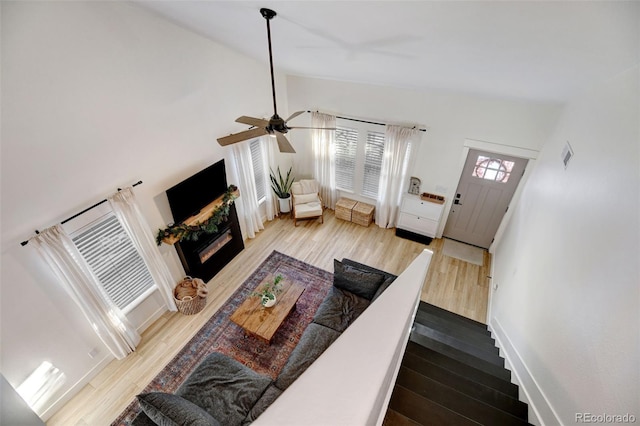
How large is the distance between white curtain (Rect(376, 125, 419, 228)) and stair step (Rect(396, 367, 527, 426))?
409 centimetres

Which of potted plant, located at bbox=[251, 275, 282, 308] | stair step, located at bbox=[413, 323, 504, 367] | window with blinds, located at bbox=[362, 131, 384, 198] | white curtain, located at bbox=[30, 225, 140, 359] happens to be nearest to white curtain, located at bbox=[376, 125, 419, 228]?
→ window with blinds, located at bbox=[362, 131, 384, 198]

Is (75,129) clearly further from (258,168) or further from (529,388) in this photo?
(529,388)

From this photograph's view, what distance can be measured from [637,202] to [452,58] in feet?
5.96

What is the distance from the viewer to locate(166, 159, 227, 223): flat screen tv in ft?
13.2

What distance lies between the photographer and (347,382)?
3.96ft

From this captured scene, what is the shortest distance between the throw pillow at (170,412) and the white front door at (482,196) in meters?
5.32

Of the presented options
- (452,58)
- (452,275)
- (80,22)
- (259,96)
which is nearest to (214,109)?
(259,96)

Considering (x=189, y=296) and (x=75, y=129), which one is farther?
(x=189, y=296)

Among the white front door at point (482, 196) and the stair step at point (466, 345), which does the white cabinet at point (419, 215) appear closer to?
the white front door at point (482, 196)

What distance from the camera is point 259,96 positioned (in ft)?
17.1

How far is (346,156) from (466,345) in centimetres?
429

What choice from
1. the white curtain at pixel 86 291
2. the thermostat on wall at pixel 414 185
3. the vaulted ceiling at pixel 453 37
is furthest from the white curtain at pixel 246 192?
the thermostat on wall at pixel 414 185

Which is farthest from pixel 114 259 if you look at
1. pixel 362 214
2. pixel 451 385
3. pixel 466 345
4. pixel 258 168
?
pixel 362 214

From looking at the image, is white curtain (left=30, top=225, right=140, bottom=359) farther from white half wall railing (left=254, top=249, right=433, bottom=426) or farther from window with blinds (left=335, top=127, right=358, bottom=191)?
window with blinds (left=335, top=127, right=358, bottom=191)
